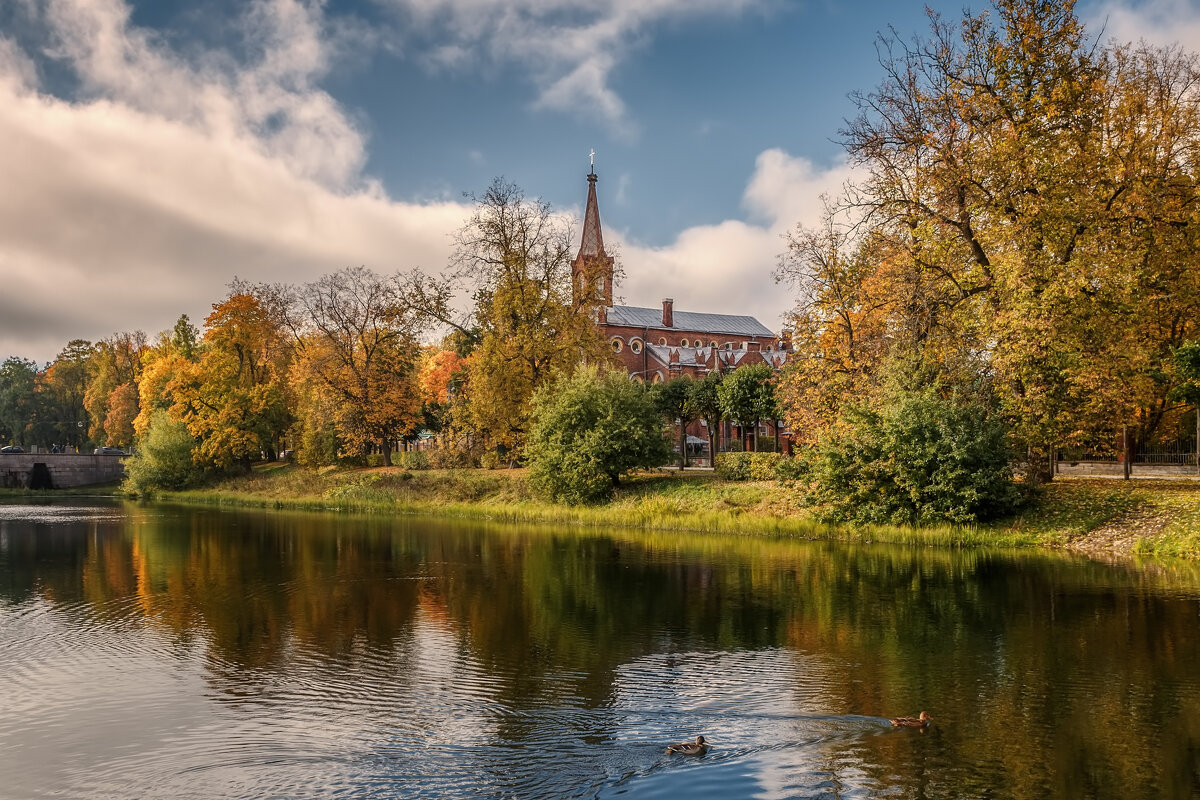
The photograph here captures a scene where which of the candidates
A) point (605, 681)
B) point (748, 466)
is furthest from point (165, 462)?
point (605, 681)

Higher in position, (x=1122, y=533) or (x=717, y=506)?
(x=717, y=506)

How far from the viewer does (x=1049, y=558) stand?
21469 millimetres

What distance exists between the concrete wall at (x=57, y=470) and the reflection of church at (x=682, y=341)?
4081 centimetres

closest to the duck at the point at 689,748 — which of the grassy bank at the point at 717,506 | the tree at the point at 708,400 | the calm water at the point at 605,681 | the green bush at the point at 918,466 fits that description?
the calm water at the point at 605,681

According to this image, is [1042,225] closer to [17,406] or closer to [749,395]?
[749,395]

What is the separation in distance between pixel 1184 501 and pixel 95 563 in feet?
93.5

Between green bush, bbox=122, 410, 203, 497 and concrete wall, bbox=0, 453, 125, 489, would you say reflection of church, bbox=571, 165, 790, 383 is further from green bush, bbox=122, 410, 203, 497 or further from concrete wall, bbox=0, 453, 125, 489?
concrete wall, bbox=0, 453, 125, 489

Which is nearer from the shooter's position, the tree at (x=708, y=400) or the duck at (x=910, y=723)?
the duck at (x=910, y=723)

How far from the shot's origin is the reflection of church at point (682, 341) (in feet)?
236

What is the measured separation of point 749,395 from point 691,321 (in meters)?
48.9

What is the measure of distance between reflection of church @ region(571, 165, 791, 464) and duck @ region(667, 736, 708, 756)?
41.7 meters

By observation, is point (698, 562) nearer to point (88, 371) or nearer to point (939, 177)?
point (939, 177)

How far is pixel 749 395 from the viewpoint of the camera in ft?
150

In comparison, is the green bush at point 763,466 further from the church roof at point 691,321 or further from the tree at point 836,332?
the church roof at point 691,321
